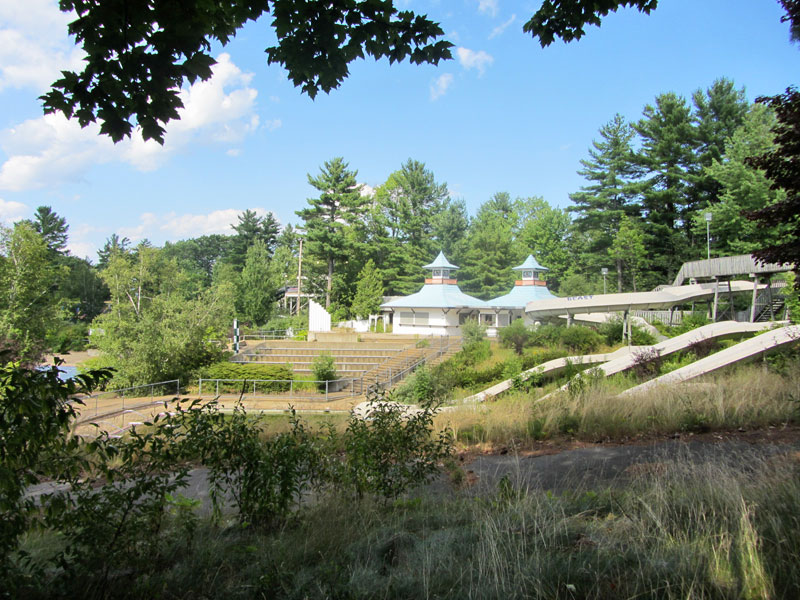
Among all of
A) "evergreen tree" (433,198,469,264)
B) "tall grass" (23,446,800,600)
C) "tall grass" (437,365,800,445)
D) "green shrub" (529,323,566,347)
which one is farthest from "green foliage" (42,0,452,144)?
"evergreen tree" (433,198,469,264)

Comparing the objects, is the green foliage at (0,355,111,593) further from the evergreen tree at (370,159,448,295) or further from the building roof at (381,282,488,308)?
the evergreen tree at (370,159,448,295)

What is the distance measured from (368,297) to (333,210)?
12524mm

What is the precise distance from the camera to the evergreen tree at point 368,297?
4534 cm

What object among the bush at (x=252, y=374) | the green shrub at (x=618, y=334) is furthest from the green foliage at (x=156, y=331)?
the green shrub at (x=618, y=334)

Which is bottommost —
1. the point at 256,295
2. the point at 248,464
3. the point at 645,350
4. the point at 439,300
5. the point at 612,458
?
the point at 612,458

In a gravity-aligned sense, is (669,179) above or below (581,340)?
above

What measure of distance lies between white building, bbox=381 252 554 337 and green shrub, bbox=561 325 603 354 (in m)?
14.8

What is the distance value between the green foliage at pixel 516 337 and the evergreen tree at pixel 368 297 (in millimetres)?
18666

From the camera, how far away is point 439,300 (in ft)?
135

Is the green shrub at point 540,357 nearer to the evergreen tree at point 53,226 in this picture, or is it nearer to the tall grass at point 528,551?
the tall grass at point 528,551

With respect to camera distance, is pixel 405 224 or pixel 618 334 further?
pixel 405 224

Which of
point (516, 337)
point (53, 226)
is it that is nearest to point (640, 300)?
point (516, 337)

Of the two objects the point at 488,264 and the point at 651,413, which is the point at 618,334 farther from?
the point at 488,264

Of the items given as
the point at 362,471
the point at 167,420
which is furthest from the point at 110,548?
the point at 362,471
